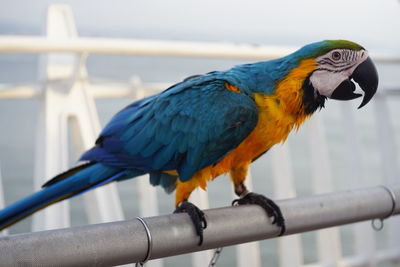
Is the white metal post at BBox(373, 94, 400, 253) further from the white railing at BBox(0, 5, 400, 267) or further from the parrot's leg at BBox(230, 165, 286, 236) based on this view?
the parrot's leg at BBox(230, 165, 286, 236)

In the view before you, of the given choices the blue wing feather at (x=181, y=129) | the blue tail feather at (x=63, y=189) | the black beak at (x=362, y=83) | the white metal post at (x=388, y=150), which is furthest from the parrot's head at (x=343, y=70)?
the white metal post at (x=388, y=150)

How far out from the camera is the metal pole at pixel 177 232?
1.53ft

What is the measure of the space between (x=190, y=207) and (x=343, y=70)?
26cm

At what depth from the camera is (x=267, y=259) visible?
3.11m

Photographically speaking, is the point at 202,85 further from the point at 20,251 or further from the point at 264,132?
the point at 20,251

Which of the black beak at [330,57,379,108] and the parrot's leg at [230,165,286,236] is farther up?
the black beak at [330,57,379,108]

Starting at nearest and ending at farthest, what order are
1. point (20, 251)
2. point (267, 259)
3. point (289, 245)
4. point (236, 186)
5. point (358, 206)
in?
point (20, 251)
point (358, 206)
point (236, 186)
point (289, 245)
point (267, 259)

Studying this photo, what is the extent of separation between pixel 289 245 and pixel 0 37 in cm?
81

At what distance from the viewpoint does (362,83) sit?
0.69 m

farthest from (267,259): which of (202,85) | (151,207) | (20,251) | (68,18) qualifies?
(20,251)

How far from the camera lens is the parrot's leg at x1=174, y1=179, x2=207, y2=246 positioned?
0.59 metres

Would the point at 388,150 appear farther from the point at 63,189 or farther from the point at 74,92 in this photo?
the point at 63,189

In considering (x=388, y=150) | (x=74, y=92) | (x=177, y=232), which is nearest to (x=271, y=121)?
(x=177, y=232)

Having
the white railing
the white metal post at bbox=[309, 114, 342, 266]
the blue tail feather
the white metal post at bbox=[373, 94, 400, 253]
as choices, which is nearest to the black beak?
the blue tail feather
